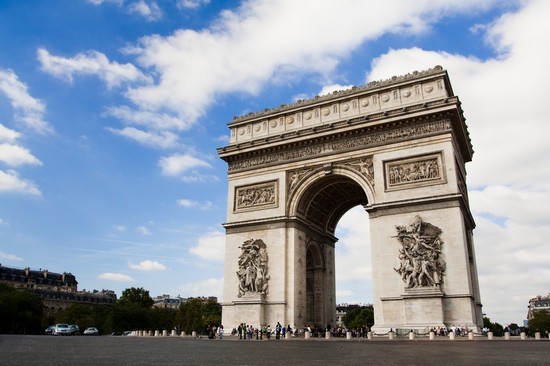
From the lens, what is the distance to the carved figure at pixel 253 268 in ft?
81.9

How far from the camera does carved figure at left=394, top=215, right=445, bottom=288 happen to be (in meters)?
21.0

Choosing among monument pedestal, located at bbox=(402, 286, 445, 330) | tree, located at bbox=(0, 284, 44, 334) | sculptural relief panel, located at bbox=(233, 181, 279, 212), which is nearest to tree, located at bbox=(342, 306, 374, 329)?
tree, located at bbox=(0, 284, 44, 334)

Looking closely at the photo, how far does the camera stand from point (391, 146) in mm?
23797

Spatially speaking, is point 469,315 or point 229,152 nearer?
point 469,315

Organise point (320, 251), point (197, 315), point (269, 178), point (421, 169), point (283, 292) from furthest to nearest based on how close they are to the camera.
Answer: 1. point (197, 315)
2. point (320, 251)
3. point (269, 178)
4. point (283, 292)
5. point (421, 169)

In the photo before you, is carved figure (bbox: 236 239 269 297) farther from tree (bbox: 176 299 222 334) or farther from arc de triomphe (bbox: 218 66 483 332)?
tree (bbox: 176 299 222 334)

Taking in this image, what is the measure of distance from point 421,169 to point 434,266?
4678mm

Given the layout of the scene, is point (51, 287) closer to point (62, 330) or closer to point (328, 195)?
point (62, 330)

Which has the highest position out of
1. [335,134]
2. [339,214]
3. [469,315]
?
[335,134]

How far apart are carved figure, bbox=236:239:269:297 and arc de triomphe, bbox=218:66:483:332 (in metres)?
0.05

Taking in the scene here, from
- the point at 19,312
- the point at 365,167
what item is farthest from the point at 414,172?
the point at 19,312

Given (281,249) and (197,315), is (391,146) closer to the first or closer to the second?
(281,249)

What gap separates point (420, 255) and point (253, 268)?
8.70m

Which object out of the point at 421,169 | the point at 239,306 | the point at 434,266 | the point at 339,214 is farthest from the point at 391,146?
the point at 239,306
